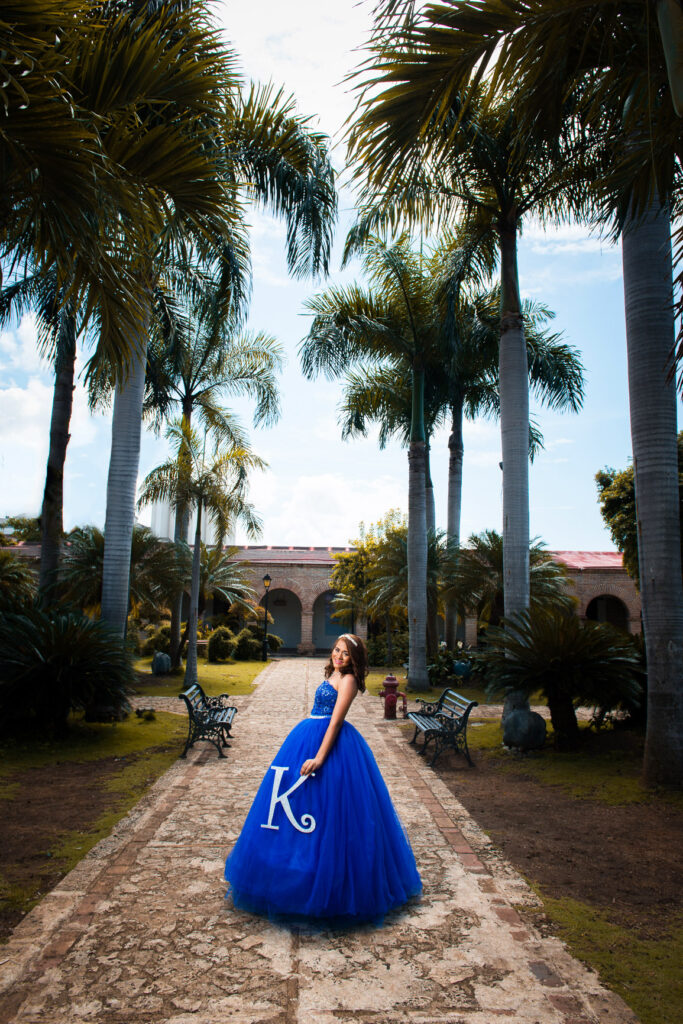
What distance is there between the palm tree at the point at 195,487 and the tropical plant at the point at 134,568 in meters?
1.30

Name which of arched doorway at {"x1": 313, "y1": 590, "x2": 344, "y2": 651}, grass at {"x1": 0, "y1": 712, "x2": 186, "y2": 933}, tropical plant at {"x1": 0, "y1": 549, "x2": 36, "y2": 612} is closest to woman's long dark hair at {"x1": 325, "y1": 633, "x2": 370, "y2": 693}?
grass at {"x1": 0, "y1": 712, "x2": 186, "y2": 933}

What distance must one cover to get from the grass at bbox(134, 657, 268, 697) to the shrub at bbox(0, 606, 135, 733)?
344cm

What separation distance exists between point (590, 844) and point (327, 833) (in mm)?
2770

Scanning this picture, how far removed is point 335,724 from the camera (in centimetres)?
377

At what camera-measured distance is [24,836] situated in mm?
5148

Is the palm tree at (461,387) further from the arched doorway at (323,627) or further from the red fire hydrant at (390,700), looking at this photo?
the arched doorway at (323,627)

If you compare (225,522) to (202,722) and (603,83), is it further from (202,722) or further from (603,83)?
(603,83)

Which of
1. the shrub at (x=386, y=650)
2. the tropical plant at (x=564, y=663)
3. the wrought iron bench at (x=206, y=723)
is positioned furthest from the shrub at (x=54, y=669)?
the shrub at (x=386, y=650)

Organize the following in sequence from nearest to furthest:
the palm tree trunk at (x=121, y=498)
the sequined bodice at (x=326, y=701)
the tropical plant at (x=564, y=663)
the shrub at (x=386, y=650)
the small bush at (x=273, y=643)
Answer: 1. the sequined bodice at (x=326, y=701)
2. the tropical plant at (x=564, y=663)
3. the palm tree trunk at (x=121, y=498)
4. the shrub at (x=386, y=650)
5. the small bush at (x=273, y=643)

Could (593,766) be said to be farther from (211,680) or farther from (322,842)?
(211,680)

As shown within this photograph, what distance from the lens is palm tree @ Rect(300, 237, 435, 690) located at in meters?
15.0

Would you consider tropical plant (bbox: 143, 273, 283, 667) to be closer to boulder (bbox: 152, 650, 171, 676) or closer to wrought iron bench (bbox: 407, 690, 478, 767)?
boulder (bbox: 152, 650, 171, 676)

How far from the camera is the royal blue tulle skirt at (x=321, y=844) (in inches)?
138

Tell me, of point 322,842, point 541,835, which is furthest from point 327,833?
point 541,835
